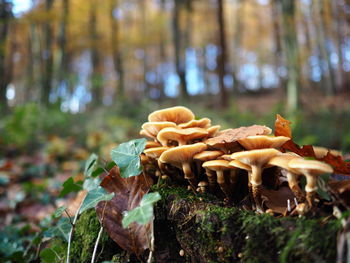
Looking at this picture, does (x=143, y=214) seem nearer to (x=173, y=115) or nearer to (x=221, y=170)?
(x=221, y=170)

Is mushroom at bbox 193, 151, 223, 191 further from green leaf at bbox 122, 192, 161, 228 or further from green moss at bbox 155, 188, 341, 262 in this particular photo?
green leaf at bbox 122, 192, 161, 228

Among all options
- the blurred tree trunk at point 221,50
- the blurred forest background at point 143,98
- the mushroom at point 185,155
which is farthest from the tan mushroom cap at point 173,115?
the blurred tree trunk at point 221,50

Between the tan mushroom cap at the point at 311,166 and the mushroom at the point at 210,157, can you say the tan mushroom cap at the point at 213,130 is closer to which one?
the mushroom at the point at 210,157

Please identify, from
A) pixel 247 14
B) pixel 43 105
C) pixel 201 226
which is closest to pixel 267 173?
pixel 201 226

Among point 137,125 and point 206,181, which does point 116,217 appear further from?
point 137,125

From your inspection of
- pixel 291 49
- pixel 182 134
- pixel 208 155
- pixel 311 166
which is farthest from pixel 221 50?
pixel 311 166

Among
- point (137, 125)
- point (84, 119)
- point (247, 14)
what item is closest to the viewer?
point (137, 125)

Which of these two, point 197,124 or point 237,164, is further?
point 197,124
